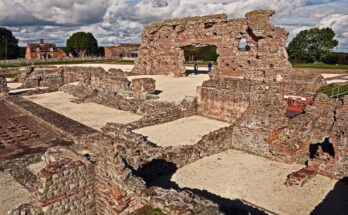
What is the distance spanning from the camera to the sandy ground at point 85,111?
13.9 meters

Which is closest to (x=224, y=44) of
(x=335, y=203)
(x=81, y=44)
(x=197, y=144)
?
(x=197, y=144)

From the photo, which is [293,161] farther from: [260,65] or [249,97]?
[260,65]

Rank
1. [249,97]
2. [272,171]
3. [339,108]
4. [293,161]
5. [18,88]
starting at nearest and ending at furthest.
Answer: [272,171] → [293,161] → [339,108] → [249,97] → [18,88]

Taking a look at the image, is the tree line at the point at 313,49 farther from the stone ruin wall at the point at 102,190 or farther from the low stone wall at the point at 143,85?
the stone ruin wall at the point at 102,190

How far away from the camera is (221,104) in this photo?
12.5 meters

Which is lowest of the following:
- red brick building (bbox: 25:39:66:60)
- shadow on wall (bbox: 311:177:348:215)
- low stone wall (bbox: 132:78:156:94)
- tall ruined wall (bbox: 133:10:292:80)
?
shadow on wall (bbox: 311:177:348:215)

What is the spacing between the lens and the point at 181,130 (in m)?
11.1

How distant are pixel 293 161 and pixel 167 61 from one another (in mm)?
20460

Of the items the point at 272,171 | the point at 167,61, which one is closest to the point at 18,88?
the point at 167,61

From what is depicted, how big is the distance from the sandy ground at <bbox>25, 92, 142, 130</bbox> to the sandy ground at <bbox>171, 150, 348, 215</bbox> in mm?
5729

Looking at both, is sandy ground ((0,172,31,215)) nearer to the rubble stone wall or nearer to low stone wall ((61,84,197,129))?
low stone wall ((61,84,197,129))

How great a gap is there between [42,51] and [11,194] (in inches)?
3107

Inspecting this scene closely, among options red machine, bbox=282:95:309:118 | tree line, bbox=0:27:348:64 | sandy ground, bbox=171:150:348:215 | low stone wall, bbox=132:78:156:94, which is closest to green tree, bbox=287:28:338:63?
tree line, bbox=0:27:348:64

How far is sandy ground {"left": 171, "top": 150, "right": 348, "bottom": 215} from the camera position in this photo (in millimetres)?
6809
